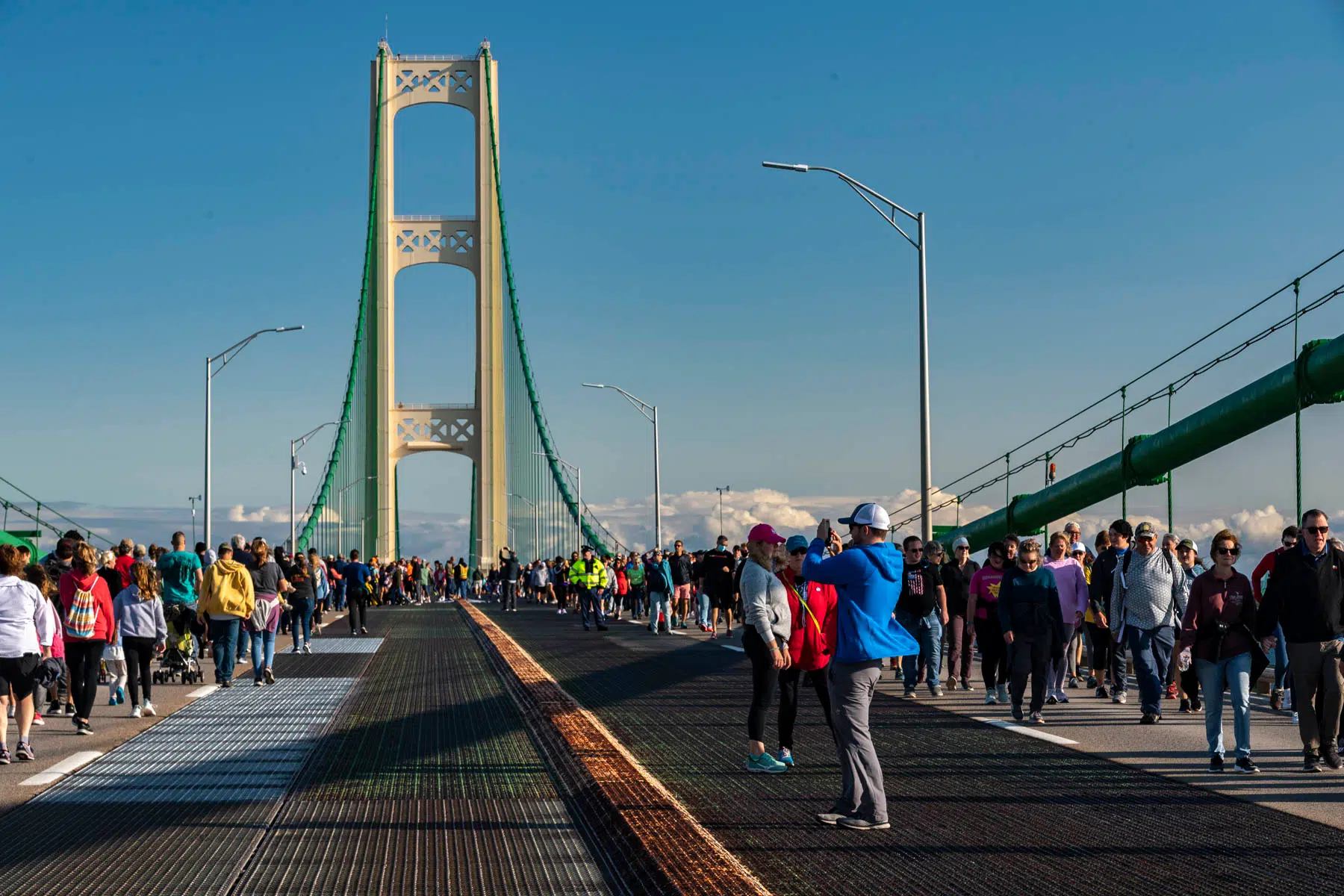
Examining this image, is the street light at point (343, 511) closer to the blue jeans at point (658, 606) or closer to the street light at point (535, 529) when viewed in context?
the street light at point (535, 529)

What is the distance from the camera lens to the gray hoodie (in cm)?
1291

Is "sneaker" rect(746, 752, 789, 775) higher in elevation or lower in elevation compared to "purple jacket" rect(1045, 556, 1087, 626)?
lower

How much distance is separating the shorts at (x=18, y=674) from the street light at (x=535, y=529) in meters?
54.9

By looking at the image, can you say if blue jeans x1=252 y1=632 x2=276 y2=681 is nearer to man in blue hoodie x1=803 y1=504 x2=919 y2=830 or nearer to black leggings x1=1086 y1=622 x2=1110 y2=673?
black leggings x1=1086 y1=622 x2=1110 y2=673

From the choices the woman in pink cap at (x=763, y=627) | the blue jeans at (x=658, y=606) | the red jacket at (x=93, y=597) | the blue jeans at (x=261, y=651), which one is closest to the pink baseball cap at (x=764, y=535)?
the woman in pink cap at (x=763, y=627)

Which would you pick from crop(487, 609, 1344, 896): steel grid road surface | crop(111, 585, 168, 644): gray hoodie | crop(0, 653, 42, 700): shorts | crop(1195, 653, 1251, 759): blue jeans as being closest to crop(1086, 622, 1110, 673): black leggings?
crop(487, 609, 1344, 896): steel grid road surface

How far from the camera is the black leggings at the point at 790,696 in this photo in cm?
938

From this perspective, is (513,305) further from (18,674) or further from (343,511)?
(18,674)

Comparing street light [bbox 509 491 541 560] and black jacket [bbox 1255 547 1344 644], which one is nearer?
black jacket [bbox 1255 547 1344 644]

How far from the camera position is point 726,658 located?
19.8 meters

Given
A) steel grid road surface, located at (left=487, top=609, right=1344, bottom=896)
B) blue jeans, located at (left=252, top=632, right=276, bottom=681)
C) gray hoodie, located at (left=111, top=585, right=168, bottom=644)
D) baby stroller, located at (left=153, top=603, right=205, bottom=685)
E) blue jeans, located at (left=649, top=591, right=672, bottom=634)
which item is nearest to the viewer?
steel grid road surface, located at (left=487, top=609, right=1344, bottom=896)

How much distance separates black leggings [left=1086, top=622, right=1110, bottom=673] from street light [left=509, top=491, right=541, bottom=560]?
51.0 m

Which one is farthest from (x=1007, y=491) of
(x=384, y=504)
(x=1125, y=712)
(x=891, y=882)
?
(x=384, y=504)

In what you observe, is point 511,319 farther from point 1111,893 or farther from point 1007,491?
point 1111,893
